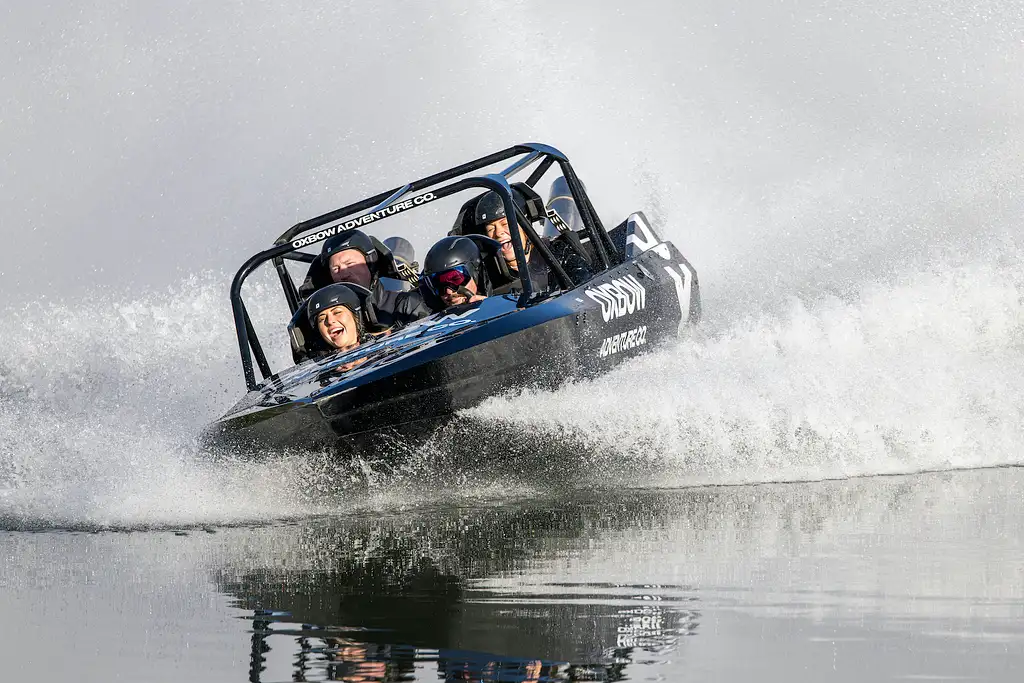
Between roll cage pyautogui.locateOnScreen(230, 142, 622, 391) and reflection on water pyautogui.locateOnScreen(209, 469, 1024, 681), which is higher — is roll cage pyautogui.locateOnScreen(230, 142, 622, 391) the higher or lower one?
the higher one

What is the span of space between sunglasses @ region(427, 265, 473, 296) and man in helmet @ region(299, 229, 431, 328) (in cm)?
19

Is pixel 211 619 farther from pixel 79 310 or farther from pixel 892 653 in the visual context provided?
pixel 79 310

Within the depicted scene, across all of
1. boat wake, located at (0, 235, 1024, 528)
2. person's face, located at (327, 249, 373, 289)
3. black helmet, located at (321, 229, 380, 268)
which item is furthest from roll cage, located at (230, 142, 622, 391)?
boat wake, located at (0, 235, 1024, 528)

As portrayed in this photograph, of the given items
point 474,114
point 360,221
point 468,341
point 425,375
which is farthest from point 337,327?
point 474,114

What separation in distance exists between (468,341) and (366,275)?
2.30 m

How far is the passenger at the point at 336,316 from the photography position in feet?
30.0

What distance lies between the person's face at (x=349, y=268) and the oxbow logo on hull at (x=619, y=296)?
66.9 inches

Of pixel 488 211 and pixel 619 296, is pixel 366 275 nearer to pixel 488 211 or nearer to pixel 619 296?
pixel 488 211

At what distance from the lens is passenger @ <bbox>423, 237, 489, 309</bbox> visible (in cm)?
963

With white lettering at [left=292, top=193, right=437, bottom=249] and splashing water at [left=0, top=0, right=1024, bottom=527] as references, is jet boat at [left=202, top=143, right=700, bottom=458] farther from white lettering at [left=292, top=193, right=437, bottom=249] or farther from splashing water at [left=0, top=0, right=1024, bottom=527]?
splashing water at [left=0, top=0, right=1024, bottom=527]

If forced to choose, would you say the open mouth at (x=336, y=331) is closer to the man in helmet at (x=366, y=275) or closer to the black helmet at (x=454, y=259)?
the man in helmet at (x=366, y=275)

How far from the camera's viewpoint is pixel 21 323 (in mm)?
16438

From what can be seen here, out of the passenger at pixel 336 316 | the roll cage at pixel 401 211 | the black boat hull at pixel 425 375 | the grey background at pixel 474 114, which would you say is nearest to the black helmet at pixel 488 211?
the roll cage at pixel 401 211

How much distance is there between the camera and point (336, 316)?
9164mm
